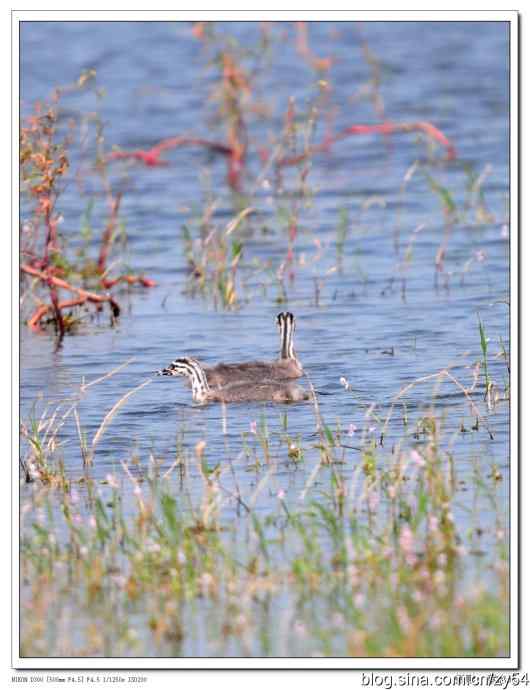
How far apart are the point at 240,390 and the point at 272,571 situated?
4392mm

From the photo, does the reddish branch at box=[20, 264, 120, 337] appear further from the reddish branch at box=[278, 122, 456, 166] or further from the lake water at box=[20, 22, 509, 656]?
the reddish branch at box=[278, 122, 456, 166]

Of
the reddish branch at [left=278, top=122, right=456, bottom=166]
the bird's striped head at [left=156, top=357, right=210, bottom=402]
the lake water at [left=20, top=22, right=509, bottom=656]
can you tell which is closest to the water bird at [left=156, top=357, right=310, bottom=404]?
the bird's striped head at [left=156, top=357, right=210, bottom=402]

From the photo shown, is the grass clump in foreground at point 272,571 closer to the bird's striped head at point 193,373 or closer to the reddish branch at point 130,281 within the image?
the bird's striped head at point 193,373

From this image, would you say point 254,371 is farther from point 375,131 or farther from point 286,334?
point 375,131

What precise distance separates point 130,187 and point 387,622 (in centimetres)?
1502

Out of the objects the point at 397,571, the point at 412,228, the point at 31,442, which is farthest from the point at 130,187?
the point at 397,571

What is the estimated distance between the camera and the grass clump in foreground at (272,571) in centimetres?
760

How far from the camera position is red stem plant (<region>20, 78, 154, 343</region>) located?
1370 cm

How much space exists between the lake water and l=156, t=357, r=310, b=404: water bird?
0.47 feet

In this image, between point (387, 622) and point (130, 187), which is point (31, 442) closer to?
point (387, 622)

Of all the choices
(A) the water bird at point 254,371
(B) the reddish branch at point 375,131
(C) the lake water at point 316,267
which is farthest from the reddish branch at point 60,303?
(B) the reddish branch at point 375,131

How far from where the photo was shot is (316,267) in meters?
17.2

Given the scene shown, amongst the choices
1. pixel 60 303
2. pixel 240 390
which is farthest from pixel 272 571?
pixel 60 303

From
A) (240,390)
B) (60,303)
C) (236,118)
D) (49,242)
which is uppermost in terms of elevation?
(236,118)
